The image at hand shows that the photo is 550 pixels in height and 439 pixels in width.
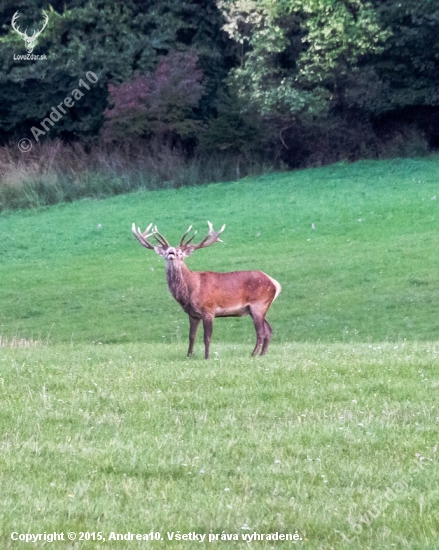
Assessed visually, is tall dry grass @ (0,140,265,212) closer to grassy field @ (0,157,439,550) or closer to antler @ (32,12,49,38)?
antler @ (32,12,49,38)

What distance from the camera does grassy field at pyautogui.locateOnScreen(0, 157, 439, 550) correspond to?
5.25 metres

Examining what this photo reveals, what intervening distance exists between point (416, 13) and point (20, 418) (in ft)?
99.1

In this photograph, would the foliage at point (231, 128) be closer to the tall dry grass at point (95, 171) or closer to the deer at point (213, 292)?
the tall dry grass at point (95, 171)

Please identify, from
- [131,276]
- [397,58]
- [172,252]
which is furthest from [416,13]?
[172,252]

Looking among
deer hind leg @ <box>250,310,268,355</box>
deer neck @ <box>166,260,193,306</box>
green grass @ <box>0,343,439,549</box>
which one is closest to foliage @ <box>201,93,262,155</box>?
deer hind leg @ <box>250,310,268,355</box>

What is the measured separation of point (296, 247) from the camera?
23312mm

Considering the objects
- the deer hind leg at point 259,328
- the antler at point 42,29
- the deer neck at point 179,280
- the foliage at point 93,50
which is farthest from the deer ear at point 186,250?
the antler at point 42,29

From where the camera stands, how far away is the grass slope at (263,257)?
16.9 metres

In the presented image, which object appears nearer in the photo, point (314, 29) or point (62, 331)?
point (62, 331)

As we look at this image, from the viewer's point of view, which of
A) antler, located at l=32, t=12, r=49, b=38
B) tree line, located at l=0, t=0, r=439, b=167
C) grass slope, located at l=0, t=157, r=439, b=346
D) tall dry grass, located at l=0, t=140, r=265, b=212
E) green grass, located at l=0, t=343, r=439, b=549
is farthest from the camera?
antler, located at l=32, t=12, r=49, b=38

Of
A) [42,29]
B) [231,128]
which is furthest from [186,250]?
[42,29]

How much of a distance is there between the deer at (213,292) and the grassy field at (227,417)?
0.47m

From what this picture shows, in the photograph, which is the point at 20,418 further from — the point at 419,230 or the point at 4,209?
the point at 4,209

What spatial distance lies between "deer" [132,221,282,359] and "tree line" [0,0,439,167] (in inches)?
956
